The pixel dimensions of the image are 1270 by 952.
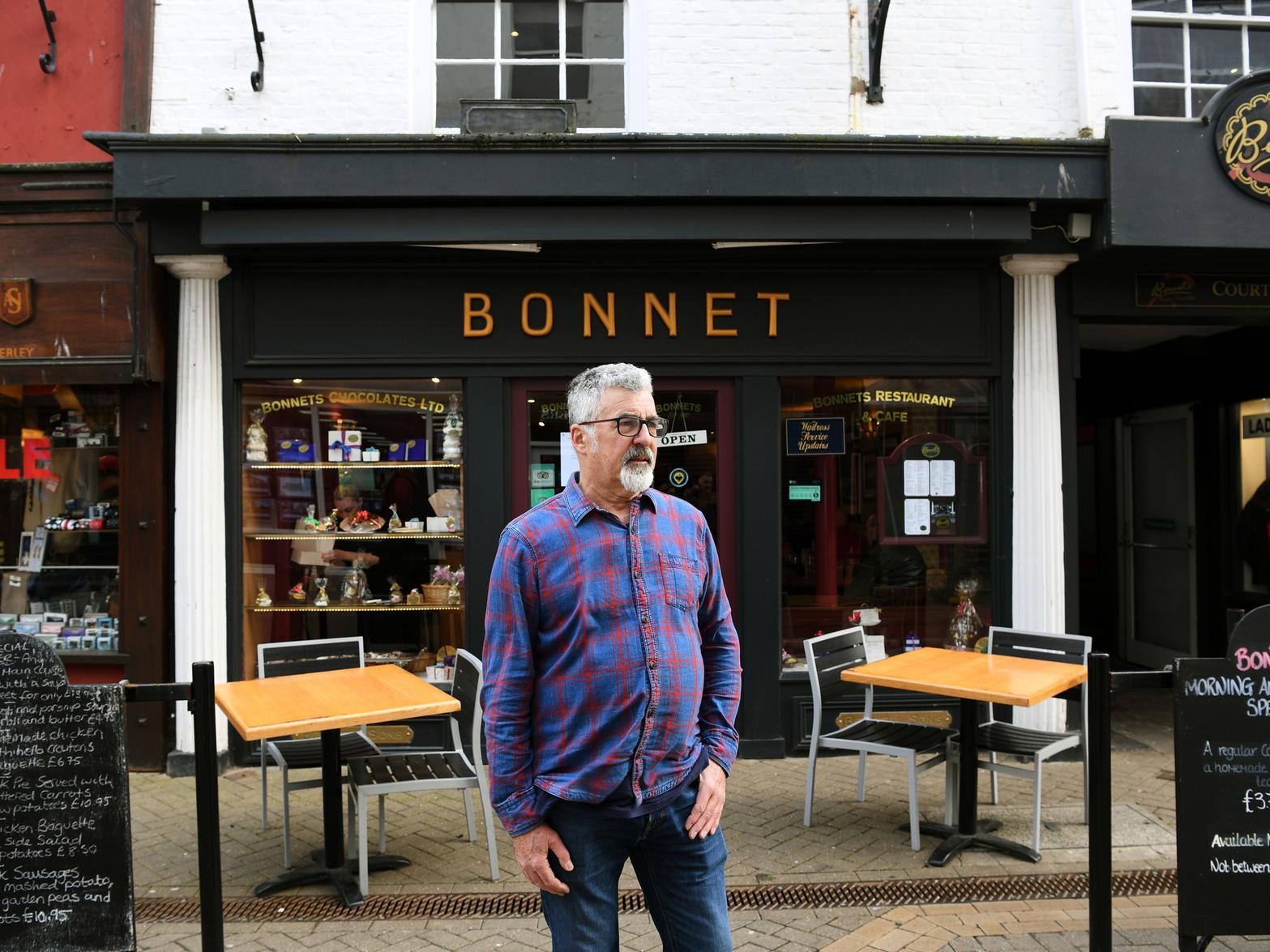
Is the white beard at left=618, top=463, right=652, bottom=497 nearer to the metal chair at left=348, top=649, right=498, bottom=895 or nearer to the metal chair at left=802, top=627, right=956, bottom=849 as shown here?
the metal chair at left=348, top=649, right=498, bottom=895

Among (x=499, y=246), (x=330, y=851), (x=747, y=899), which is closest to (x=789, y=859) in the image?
(x=747, y=899)

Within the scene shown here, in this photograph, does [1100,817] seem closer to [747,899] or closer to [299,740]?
[747,899]

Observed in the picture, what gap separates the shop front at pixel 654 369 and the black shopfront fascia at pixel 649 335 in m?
0.02

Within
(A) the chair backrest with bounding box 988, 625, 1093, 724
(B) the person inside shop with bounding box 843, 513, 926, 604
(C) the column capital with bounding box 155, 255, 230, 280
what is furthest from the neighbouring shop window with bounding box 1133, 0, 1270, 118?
(C) the column capital with bounding box 155, 255, 230, 280

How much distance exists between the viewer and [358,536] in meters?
6.99

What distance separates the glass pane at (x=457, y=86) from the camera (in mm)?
6797

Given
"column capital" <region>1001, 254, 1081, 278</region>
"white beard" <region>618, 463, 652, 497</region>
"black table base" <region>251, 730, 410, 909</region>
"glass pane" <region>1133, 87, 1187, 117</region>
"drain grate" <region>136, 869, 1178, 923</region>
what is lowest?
"drain grate" <region>136, 869, 1178, 923</region>

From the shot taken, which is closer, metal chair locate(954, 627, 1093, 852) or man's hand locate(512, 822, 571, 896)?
man's hand locate(512, 822, 571, 896)

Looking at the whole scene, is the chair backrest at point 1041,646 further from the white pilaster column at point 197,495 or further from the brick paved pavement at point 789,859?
the white pilaster column at point 197,495

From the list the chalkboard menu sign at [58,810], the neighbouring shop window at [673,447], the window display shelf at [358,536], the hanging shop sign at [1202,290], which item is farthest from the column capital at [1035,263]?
the chalkboard menu sign at [58,810]

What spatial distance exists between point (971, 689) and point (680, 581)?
2613mm

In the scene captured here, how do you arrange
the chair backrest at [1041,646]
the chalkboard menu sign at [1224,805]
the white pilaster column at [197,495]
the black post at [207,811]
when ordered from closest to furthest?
the black post at [207,811] < the chalkboard menu sign at [1224,805] < the chair backrest at [1041,646] < the white pilaster column at [197,495]

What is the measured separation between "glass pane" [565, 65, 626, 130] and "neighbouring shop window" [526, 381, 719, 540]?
1843 millimetres

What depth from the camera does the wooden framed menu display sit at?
22.9 ft
